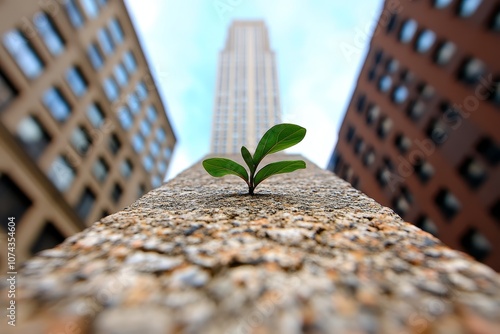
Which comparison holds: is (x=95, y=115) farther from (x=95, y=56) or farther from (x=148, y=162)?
(x=148, y=162)

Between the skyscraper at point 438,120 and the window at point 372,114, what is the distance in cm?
8

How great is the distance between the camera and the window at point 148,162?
23141mm

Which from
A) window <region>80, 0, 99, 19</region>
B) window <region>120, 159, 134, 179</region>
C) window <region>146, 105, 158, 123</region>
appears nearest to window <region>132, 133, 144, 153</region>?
window <region>120, 159, 134, 179</region>

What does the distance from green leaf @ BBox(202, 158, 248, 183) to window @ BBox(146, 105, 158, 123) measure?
2513 centimetres

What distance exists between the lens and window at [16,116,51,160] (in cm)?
1071

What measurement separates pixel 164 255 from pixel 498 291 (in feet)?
3.51

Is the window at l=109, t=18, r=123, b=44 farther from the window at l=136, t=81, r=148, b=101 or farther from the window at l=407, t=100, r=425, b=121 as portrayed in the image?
the window at l=407, t=100, r=425, b=121

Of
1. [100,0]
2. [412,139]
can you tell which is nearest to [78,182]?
[100,0]

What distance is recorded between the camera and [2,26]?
10.2 meters

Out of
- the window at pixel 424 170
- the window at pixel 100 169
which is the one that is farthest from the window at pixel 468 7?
the window at pixel 100 169

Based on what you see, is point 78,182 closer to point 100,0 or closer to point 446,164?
point 100,0

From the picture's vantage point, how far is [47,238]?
11.8 m

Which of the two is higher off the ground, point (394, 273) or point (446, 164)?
point (394, 273)

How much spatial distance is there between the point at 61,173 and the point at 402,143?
2055 cm
